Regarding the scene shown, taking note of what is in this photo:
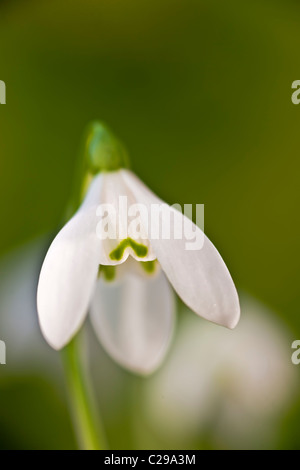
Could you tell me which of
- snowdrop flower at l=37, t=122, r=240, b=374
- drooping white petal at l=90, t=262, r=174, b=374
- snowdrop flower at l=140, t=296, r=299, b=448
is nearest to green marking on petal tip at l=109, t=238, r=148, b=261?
snowdrop flower at l=37, t=122, r=240, b=374

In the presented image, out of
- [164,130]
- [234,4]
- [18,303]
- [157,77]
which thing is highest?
[234,4]
